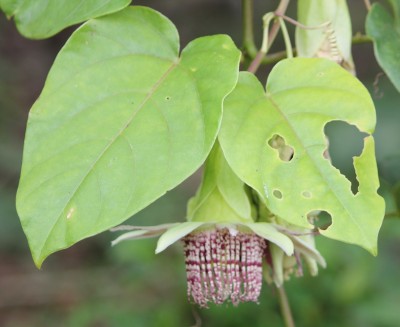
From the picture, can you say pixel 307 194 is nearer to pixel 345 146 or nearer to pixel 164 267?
pixel 164 267

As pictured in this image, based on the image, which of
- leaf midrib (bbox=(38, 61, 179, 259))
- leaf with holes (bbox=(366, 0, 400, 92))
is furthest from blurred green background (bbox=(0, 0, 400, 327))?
leaf midrib (bbox=(38, 61, 179, 259))

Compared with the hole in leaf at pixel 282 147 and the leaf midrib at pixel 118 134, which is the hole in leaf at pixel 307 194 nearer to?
the hole in leaf at pixel 282 147

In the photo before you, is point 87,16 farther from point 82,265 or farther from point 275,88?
point 82,265

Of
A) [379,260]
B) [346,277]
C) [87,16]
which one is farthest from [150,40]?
[379,260]

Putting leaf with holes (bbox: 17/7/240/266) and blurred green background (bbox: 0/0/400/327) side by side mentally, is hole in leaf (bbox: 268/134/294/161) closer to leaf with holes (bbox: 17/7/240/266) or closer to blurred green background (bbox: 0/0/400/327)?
leaf with holes (bbox: 17/7/240/266)

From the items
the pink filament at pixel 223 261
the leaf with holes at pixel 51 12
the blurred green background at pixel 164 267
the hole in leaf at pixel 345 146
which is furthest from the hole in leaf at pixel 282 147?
the hole in leaf at pixel 345 146

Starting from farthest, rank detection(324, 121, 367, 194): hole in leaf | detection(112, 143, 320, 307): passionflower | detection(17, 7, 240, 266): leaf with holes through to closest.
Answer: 1. detection(324, 121, 367, 194): hole in leaf
2. detection(112, 143, 320, 307): passionflower
3. detection(17, 7, 240, 266): leaf with holes

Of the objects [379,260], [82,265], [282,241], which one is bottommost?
[82,265]
